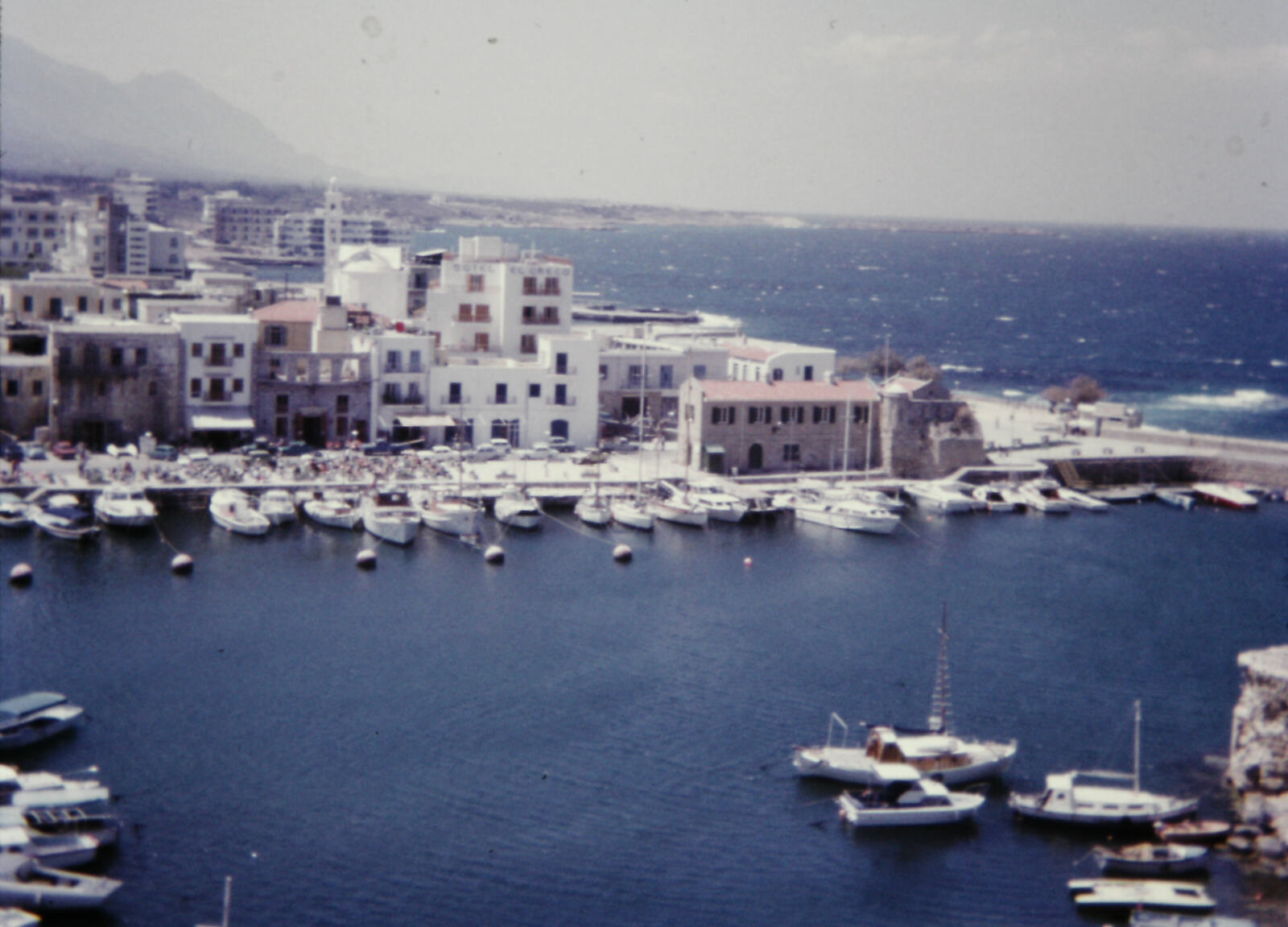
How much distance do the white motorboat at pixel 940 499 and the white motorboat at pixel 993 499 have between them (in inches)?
14.9

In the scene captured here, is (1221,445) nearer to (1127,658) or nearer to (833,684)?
(1127,658)

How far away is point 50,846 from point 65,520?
14307mm

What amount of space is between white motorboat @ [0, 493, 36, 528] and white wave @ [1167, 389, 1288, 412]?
4355 cm

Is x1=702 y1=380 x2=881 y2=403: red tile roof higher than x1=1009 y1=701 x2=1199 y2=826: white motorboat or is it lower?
higher

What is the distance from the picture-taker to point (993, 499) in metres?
36.8

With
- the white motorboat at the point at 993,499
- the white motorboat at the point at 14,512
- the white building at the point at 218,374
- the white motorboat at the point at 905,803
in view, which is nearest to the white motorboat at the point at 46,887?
the white motorboat at the point at 905,803

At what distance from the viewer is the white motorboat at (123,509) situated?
29.8m

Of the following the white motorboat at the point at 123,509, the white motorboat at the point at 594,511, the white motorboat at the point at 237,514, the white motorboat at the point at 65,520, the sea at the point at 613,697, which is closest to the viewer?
the sea at the point at 613,697

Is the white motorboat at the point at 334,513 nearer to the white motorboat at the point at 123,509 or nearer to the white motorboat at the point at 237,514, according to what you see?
the white motorboat at the point at 237,514

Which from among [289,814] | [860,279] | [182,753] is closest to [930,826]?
[289,814]

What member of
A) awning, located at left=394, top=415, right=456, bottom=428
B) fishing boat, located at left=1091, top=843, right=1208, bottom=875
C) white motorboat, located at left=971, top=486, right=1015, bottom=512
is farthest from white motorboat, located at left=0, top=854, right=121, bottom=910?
white motorboat, located at left=971, top=486, right=1015, bottom=512

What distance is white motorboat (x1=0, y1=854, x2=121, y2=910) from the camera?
48.7 feet

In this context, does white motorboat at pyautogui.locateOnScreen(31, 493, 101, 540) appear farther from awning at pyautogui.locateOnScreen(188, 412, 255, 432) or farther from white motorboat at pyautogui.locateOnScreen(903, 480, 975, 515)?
white motorboat at pyautogui.locateOnScreen(903, 480, 975, 515)

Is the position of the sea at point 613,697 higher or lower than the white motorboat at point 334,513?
lower
